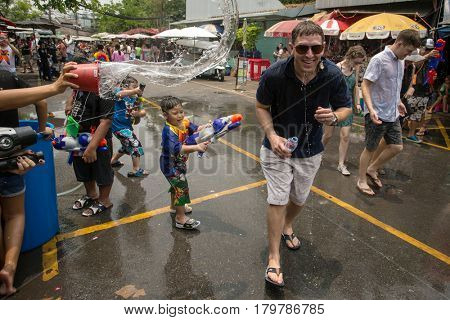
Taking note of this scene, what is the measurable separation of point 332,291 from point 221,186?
7.69 feet

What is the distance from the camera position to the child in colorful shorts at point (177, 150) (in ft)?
10.7

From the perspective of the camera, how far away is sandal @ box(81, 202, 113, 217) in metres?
3.83

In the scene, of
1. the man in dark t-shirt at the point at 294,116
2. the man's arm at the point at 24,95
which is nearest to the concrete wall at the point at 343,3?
the man in dark t-shirt at the point at 294,116

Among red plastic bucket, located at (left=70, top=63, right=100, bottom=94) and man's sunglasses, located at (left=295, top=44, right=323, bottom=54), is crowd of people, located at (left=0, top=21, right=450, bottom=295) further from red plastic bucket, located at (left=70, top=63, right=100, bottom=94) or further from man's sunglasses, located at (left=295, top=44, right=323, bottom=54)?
red plastic bucket, located at (left=70, top=63, right=100, bottom=94)

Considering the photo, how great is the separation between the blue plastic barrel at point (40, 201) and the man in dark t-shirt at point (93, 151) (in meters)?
0.47

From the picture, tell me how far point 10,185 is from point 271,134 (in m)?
2.03

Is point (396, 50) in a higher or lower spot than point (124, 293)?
higher

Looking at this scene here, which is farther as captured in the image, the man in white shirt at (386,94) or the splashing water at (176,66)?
the man in white shirt at (386,94)

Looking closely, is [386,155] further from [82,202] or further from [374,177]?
[82,202]

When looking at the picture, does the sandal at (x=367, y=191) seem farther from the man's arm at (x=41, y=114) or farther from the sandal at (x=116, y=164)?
the man's arm at (x=41, y=114)

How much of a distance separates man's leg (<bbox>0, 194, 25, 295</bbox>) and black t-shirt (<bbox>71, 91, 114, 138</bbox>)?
1.12m

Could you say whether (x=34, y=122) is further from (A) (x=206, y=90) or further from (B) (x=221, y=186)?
(A) (x=206, y=90)
